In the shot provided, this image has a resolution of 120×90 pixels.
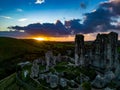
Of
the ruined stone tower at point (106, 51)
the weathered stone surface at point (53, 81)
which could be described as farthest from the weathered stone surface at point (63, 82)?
the ruined stone tower at point (106, 51)

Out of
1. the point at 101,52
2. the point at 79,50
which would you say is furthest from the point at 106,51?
the point at 79,50

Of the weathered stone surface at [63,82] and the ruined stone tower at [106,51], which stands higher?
the ruined stone tower at [106,51]

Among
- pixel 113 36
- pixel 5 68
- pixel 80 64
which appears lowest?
pixel 5 68

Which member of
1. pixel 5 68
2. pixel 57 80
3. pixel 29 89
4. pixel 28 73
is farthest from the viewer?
pixel 5 68

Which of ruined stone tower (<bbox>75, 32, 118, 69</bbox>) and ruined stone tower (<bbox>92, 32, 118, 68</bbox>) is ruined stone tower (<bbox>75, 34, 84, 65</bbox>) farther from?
ruined stone tower (<bbox>92, 32, 118, 68</bbox>)

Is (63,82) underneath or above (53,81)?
underneath

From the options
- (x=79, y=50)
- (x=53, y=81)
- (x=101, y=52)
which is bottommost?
(x=53, y=81)

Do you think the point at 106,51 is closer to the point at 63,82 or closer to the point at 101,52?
the point at 101,52

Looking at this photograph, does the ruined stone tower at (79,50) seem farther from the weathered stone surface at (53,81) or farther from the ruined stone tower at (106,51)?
the weathered stone surface at (53,81)

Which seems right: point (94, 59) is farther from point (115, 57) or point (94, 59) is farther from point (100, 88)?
point (100, 88)

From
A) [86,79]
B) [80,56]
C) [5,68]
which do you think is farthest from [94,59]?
[5,68]

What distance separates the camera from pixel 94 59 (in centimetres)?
11256

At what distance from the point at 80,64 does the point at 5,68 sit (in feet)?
218

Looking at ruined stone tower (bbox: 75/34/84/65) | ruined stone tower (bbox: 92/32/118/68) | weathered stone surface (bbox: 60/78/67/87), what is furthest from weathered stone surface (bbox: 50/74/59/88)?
ruined stone tower (bbox: 92/32/118/68)
